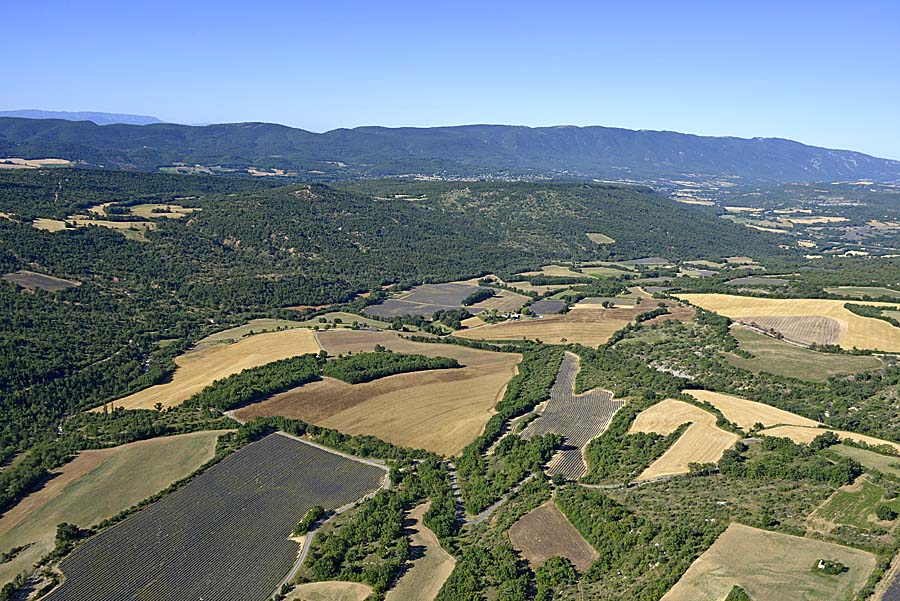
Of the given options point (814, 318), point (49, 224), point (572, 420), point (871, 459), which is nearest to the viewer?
point (871, 459)

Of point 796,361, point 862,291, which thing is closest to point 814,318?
point 796,361

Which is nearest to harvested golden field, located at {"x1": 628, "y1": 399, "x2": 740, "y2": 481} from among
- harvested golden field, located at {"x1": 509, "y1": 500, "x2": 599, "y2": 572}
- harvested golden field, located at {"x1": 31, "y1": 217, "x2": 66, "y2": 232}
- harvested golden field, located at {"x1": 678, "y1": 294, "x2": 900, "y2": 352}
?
harvested golden field, located at {"x1": 509, "y1": 500, "x2": 599, "y2": 572}

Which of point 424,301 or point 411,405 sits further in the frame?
point 424,301

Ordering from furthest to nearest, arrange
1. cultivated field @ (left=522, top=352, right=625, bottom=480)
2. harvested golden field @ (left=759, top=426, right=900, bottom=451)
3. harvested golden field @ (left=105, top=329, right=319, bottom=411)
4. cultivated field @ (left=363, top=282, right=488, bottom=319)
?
cultivated field @ (left=363, top=282, right=488, bottom=319) < harvested golden field @ (left=105, top=329, right=319, bottom=411) < cultivated field @ (left=522, top=352, right=625, bottom=480) < harvested golden field @ (left=759, top=426, right=900, bottom=451)

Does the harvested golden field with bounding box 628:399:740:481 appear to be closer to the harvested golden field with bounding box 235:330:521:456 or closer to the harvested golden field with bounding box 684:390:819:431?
the harvested golden field with bounding box 684:390:819:431

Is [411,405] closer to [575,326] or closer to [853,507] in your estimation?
[853,507]

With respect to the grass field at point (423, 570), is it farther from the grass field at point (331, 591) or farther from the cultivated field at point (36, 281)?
the cultivated field at point (36, 281)

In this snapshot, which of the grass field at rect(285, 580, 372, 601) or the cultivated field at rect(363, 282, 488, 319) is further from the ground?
the cultivated field at rect(363, 282, 488, 319)
